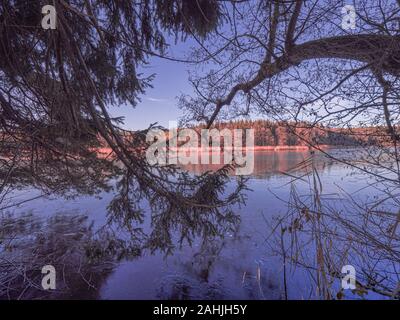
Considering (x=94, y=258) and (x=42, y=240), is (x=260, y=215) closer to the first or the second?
(x=94, y=258)

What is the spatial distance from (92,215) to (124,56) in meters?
5.38

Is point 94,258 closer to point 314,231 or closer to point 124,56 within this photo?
point 124,56

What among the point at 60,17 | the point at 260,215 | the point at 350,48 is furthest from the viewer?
the point at 260,215

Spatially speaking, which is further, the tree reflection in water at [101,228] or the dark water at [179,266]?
the dark water at [179,266]

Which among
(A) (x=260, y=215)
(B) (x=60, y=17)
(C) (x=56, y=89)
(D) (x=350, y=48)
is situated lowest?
(A) (x=260, y=215)

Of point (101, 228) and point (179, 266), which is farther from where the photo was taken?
point (179, 266)

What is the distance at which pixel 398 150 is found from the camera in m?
3.36

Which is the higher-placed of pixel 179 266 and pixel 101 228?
pixel 101 228

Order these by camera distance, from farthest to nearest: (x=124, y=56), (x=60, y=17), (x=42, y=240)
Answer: (x=42, y=240) → (x=124, y=56) → (x=60, y=17)

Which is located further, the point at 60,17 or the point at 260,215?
the point at 260,215

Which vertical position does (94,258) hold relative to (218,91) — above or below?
below

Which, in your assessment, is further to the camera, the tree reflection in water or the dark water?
the dark water

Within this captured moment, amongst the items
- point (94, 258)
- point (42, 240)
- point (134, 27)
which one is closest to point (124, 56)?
point (134, 27)
